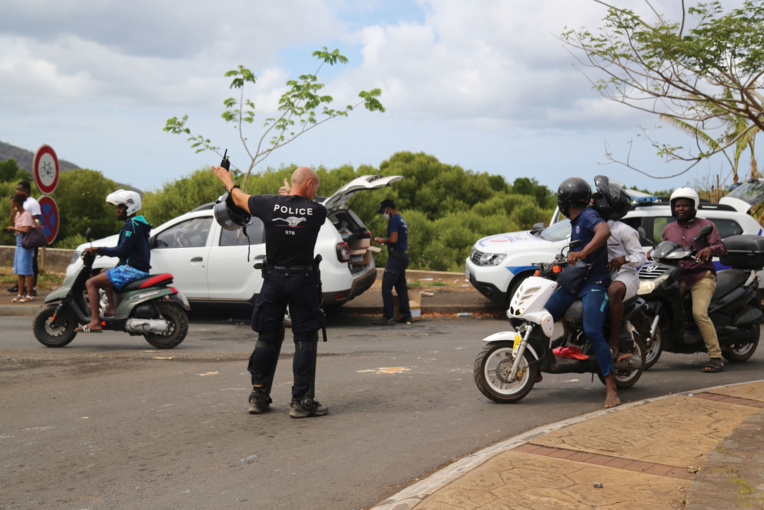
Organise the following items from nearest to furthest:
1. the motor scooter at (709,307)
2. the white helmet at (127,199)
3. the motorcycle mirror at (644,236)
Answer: the motor scooter at (709,307) < the white helmet at (127,199) < the motorcycle mirror at (644,236)

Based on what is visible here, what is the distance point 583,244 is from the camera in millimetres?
6609

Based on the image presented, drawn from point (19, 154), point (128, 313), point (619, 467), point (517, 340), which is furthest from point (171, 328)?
point (19, 154)

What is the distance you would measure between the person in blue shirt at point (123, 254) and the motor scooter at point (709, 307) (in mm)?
5828

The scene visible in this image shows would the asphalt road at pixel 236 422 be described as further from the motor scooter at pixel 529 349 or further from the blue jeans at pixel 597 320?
the blue jeans at pixel 597 320

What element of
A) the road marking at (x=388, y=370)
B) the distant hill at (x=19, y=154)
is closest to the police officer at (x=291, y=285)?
the road marking at (x=388, y=370)

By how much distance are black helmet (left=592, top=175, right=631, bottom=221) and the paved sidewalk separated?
175cm

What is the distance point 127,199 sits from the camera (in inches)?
370

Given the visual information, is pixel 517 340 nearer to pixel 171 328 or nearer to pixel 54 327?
pixel 171 328

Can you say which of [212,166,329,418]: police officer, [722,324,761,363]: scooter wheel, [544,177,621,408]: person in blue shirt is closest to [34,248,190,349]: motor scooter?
[212,166,329,418]: police officer

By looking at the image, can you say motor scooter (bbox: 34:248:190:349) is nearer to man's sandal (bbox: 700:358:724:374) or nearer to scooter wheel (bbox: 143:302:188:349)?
scooter wheel (bbox: 143:302:188:349)

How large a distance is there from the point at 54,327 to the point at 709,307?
7672 millimetres

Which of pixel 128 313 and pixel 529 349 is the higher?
pixel 128 313

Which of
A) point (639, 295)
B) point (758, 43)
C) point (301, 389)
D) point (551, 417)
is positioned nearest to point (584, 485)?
point (551, 417)

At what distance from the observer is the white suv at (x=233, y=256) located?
38.5 ft
